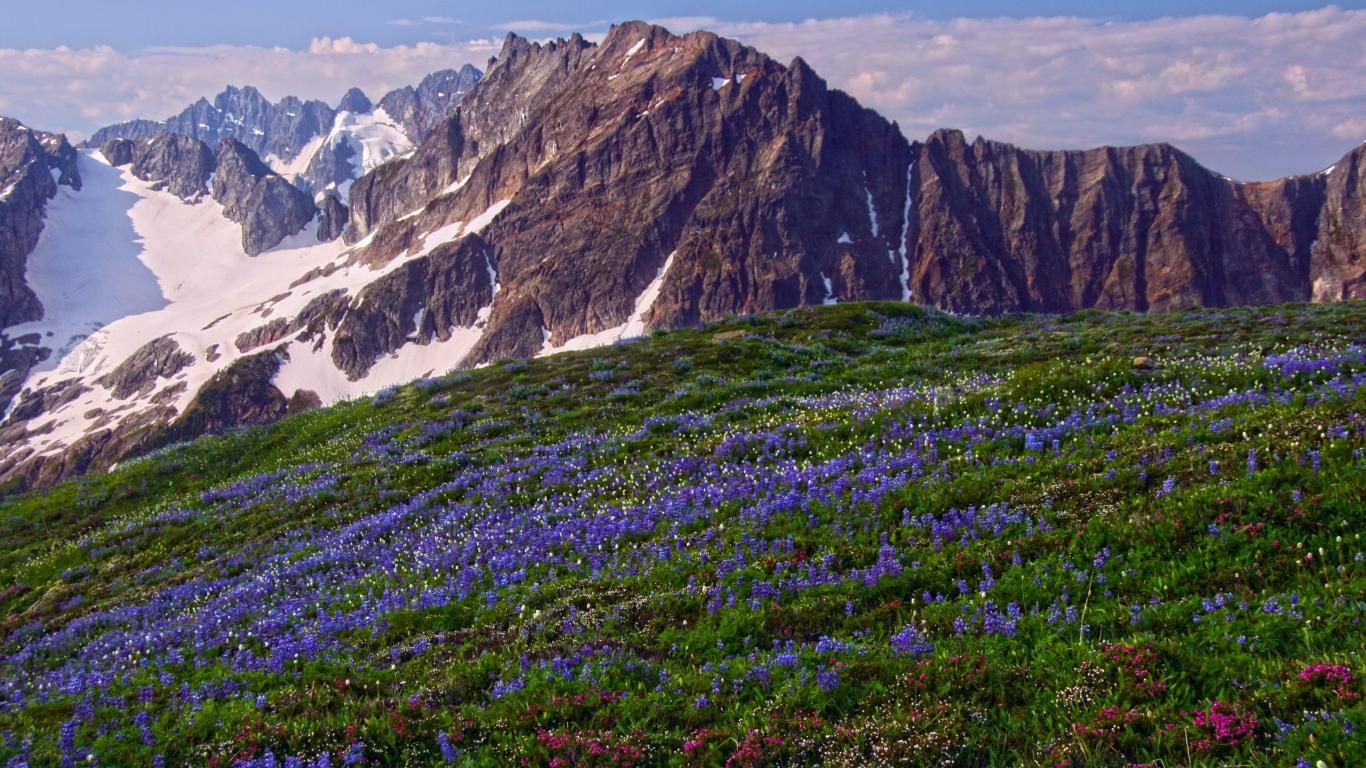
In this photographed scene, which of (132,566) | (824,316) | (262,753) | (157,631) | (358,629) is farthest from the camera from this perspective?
(824,316)

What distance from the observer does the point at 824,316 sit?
43.3 metres

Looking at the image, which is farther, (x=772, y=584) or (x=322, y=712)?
(x=772, y=584)

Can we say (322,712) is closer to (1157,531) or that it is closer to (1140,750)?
(1140,750)

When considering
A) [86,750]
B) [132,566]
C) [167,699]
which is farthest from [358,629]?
[132,566]

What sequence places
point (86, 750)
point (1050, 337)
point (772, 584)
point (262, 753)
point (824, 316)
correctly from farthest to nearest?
point (824, 316), point (1050, 337), point (772, 584), point (86, 750), point (262, 753)

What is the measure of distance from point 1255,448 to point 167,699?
14288 millimetres

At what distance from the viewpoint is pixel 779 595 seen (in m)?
10.8

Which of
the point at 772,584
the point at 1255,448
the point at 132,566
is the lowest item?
the point at 132,566

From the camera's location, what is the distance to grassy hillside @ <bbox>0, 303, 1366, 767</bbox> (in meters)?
7.60

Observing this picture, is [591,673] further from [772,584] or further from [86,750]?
[86,750]

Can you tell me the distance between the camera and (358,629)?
478 inches

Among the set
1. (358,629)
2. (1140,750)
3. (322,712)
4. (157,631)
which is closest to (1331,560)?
(1140,750)

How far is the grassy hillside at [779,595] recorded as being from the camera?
7602 millimetres

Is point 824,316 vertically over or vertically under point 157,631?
over
